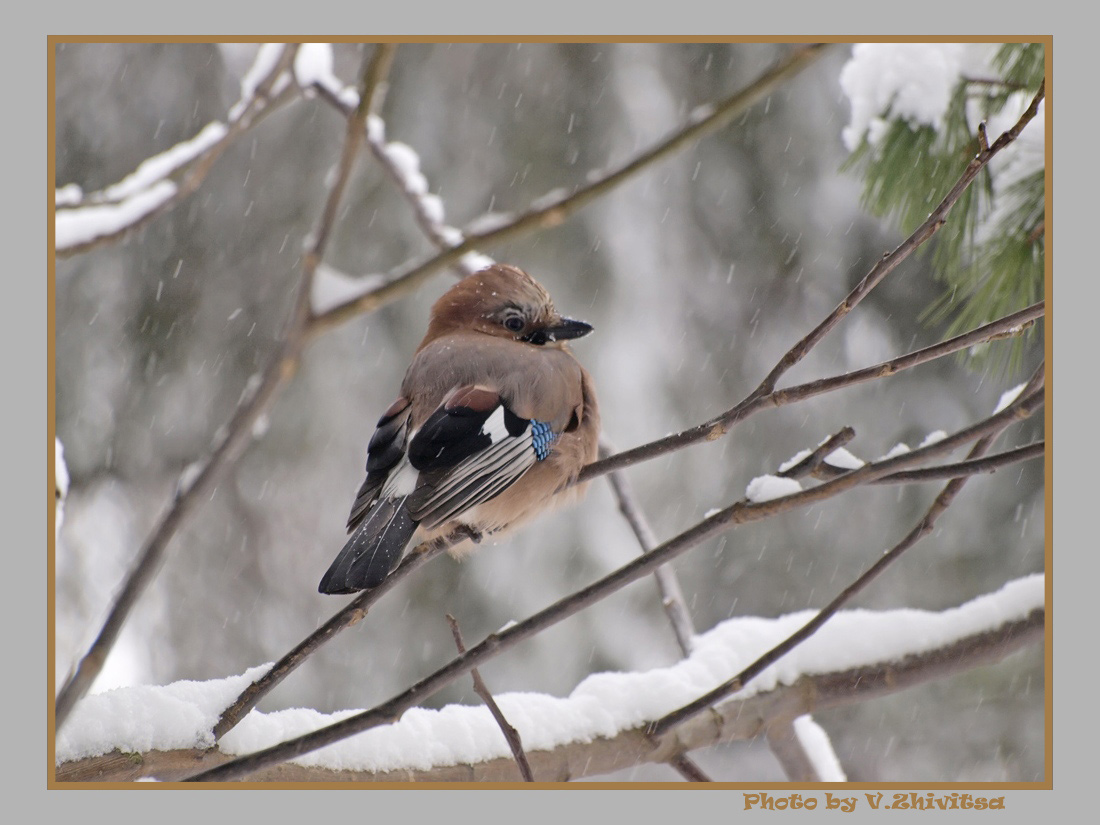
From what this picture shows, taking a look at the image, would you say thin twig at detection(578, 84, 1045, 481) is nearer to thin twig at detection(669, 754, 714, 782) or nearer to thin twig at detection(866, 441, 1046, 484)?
thin twig at detection(866, 441, 1046, 484)

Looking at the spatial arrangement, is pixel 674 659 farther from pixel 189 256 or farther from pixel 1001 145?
pixel 1001 145

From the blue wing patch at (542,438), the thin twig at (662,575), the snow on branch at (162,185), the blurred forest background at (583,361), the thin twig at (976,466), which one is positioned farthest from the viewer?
the blurred forest background at (583,361)

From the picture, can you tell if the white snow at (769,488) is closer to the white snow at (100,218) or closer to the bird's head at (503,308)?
the bird's head at (503,308)

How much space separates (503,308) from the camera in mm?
2684

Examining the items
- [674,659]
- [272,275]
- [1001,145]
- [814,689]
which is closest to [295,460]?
[272,275]

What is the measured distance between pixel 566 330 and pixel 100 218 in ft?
3.60

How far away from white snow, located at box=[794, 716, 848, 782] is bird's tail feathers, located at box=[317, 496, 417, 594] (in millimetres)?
1006

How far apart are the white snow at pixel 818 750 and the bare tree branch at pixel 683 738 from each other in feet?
0.27

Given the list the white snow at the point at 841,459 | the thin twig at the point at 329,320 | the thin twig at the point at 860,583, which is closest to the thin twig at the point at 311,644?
the thin twig at the point at 329,320

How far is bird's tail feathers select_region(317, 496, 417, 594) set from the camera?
180 cm

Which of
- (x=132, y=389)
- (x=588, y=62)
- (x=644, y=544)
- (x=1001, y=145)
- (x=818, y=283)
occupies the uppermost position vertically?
(x=588, y=62)

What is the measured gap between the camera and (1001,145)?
1.68 m

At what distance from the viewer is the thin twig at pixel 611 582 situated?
1605 mm

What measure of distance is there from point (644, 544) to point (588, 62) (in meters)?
2.06
